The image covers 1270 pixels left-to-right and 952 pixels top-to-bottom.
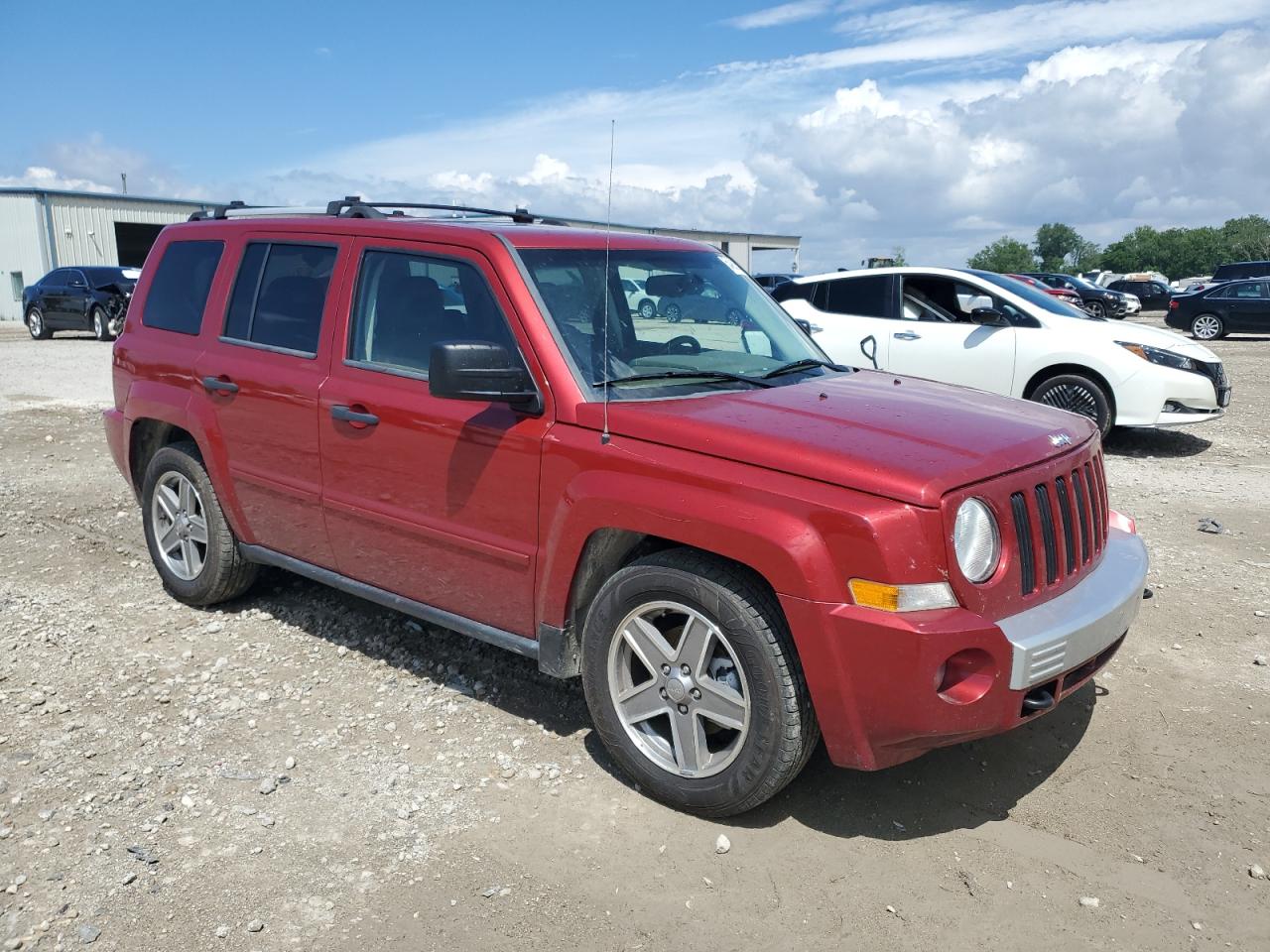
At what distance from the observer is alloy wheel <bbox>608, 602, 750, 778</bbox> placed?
336cm

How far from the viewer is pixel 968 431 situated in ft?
11.5

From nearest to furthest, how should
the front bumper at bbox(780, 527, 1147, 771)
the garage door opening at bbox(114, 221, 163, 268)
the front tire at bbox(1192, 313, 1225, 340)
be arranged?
the front bumper at bbox(780, 527, 1147, 771) → the front tire at bbox(1192, 313, 1225, 340) → the garage door opening at bbox(114, 221, 163, 268)

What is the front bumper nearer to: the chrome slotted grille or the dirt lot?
the chrome slotted grille

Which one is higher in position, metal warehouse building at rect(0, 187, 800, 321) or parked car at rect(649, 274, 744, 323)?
metal warehouse building at rect(0, 187, 800, 321)

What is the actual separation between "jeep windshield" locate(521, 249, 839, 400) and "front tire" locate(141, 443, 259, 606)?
7.45ft

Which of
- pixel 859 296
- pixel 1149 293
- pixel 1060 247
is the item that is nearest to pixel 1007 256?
pixel 1060 247

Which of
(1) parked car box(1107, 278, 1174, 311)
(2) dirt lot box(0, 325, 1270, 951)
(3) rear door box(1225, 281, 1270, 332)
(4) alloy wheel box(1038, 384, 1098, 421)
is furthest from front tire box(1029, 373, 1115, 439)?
(1) parked car box(1107, 278, 1174, 311)

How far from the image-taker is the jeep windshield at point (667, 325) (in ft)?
12.7

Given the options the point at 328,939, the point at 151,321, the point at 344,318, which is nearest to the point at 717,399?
the point at 344,318

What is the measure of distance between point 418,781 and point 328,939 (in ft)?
2.88

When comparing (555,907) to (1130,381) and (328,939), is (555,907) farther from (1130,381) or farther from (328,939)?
(1130,381)

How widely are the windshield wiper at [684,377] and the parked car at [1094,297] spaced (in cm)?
2908

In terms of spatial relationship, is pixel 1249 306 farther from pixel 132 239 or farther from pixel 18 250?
pixel 132 239

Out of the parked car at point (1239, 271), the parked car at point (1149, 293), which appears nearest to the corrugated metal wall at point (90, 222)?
the parked car at point (1239, 271)
